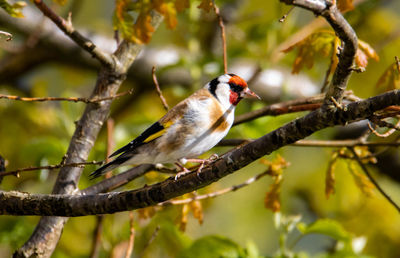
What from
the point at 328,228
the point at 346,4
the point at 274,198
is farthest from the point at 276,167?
the point at 346,4

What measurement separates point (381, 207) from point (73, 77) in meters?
3.54

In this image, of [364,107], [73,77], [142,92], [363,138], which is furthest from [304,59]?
[73,77]

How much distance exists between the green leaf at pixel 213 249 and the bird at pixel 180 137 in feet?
1.47

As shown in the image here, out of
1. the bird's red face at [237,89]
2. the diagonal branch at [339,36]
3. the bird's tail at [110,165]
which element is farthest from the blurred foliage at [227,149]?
the diagonal branch at [339,36]

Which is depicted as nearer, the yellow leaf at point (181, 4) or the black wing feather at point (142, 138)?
the yellow leaf at point (181, 4)

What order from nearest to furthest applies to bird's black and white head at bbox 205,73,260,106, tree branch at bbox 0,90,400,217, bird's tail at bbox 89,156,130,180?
1. tree branch at bbox 0,90,400,217
2. bird's tail at bbox 89,156,130,180
3. bird's black and white head at bbox 205,73,260,106

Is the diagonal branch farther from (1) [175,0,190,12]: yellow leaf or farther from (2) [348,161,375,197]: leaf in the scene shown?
(2) [348,161,375,197]: leaf

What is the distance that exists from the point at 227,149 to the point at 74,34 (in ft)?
8.77

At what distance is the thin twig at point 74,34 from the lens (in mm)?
2502

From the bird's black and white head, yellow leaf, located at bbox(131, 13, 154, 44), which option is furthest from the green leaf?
yellow leaf, located at bbox(131, 13, 154, 44)

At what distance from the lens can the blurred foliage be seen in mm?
3203

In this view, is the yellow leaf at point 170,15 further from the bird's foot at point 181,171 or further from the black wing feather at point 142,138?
the black wing feather at point 142,138

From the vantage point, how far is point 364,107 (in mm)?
1870

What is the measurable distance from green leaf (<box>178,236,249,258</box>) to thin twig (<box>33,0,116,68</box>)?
113 centimetres
